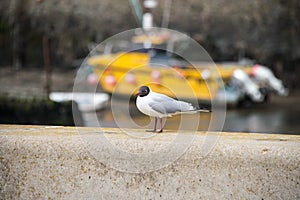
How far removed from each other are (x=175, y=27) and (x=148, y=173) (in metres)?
7.48

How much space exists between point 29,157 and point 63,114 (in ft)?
14.2

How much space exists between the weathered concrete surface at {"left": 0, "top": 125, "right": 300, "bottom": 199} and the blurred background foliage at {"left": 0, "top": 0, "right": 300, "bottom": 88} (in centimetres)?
700

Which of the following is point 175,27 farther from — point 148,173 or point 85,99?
point 148,173

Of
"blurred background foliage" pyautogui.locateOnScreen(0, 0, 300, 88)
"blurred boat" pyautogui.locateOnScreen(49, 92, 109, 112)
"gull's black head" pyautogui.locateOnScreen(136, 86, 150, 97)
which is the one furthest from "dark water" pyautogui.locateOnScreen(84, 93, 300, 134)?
"gull's black head" pyautogui.locateOnScreen(136, 86, 150, 97)

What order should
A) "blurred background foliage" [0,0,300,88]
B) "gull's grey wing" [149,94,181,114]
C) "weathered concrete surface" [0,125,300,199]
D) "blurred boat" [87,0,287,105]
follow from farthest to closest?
"blurred background foliage" [0,0,300,88]
"blurred boat" [87,0,287,105]
"gull's grey wing" [149,94,181,114]
"weathered concrete surface" [0,125,300,199]

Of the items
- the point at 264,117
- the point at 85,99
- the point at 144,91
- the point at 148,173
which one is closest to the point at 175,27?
the point at 264,117

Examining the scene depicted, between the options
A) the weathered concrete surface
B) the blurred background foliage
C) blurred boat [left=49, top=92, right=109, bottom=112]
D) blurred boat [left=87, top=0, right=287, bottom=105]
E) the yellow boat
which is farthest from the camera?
the blurred background foliage

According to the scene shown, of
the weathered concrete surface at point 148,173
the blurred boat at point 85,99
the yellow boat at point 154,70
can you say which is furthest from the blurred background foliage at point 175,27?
the weathered concrete surface at point 148,173

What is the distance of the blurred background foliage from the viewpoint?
835cm

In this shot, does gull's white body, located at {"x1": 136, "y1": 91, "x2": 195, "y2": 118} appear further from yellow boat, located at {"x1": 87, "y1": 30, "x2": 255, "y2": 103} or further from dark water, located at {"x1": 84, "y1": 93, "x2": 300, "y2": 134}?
yellow boat, located at {"x1": 87, "y1": 30, "x2": 255, "y2": 103}

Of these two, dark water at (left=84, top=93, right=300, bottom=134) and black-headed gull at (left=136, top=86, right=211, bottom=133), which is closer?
black-headed gull at (left=136, top=86, right=211, bottom=133)

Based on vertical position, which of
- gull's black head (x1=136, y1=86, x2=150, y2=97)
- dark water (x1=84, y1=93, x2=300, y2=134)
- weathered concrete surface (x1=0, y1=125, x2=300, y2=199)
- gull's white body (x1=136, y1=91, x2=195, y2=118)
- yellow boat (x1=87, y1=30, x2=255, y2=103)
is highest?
gull's black head (x1=136, y1=86, x2=150, y2=97)

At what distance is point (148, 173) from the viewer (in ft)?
4.30

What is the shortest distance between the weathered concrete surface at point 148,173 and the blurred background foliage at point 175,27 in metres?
7.00
